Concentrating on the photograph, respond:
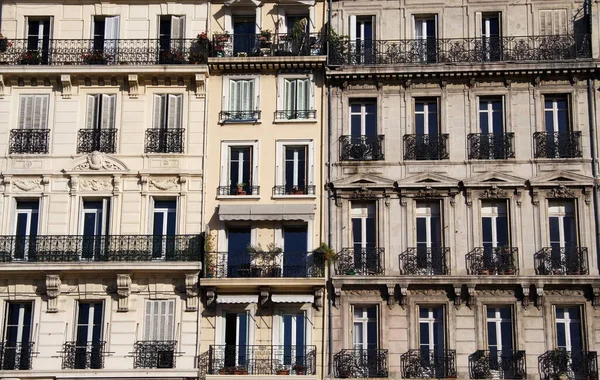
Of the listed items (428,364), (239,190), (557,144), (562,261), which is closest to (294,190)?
(239,190)

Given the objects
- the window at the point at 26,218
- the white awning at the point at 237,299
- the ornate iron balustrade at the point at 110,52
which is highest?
the ornate iron balustrade at the point at 110,52

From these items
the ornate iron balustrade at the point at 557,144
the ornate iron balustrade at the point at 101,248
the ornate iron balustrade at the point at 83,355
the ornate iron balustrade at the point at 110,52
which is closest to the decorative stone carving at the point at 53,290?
the ornate iron balustrade at the point at 101,248

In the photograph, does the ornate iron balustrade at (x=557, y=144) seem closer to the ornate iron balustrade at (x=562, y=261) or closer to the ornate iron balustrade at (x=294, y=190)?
the ornate iron balustrade at (x=562, y=261)

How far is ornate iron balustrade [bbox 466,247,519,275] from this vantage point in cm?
3203

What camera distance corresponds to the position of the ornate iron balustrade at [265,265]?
3225cm

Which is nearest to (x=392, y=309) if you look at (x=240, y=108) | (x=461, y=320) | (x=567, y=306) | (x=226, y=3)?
(x=461, y=320)

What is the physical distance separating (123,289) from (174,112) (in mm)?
6044

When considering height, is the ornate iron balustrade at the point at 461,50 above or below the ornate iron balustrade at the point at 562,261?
above

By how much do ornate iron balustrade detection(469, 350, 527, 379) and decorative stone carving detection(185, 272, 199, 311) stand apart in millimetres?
8535

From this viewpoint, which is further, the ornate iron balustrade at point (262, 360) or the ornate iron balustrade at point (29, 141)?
the ornate iron balustrade at point (29, 141)

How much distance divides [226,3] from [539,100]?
425 inches

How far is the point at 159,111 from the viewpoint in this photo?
34250mm

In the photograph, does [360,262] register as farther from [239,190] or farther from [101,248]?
[101,248]

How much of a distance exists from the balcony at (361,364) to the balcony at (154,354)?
16.3 feet
